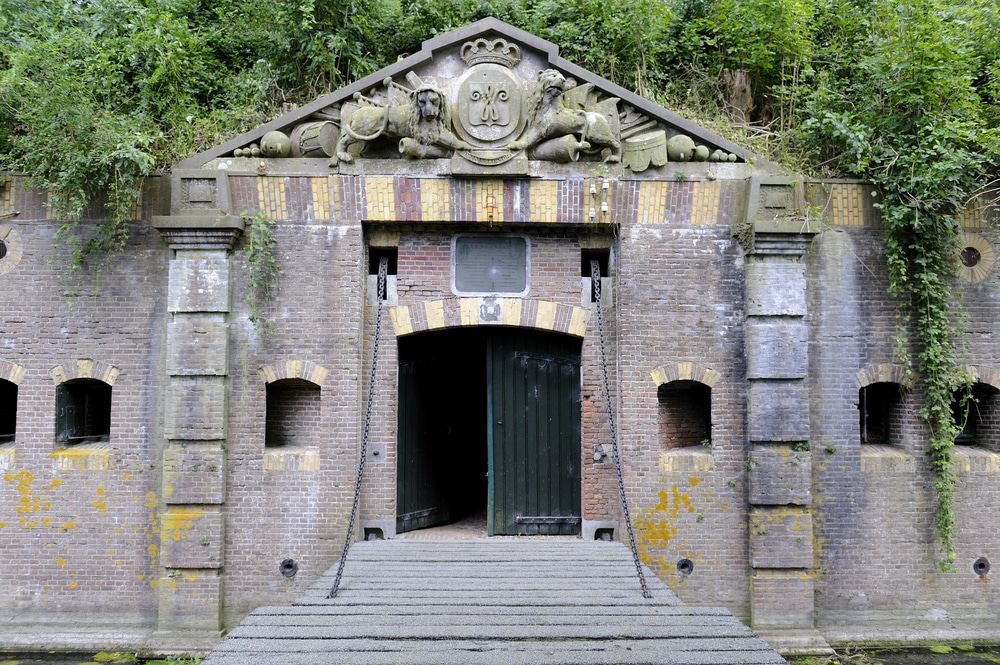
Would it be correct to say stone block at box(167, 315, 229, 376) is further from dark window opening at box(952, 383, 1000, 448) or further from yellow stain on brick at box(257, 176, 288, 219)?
dark window opening at box(952, 383, 1000, 448)

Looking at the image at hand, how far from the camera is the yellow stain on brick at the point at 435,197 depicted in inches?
299

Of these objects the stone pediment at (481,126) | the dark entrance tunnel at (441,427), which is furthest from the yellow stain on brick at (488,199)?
the dark entrance tunnel at (441,427)

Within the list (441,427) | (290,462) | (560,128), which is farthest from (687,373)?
(290,462)

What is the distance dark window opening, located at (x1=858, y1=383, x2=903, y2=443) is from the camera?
8039 millimetres

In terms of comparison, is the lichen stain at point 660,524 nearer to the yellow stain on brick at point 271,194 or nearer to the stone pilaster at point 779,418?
the stone pilaster at point 779,418

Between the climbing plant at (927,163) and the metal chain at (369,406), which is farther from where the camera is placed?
the climbing plant at (927,163)

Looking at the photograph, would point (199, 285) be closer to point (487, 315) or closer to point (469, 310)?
point (469, 310)

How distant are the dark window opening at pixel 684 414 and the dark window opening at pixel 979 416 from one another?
2.82m

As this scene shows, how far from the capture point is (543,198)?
762cm

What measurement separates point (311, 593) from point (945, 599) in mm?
6912

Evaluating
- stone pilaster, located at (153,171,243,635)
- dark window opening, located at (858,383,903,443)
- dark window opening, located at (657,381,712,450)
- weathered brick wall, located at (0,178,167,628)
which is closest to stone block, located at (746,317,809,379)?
dark window opening, located at (657,381,712,450)

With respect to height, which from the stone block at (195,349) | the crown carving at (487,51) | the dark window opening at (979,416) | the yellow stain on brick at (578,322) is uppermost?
the crown carving at (487,51)

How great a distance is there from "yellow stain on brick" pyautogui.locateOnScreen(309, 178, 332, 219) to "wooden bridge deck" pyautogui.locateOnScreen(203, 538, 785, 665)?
11.9 ft

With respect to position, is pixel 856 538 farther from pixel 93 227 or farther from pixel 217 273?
pixel 93 227
